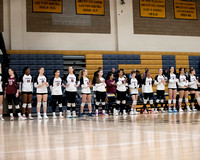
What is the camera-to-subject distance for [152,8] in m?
16.4

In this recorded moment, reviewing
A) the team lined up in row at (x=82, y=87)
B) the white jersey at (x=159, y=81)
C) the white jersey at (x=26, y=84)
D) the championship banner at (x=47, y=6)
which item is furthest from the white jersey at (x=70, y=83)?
the championship banner at (x=47, y=6)

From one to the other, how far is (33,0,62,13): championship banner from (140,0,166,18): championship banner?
4.03 metres

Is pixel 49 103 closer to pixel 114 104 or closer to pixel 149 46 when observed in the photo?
pixel 114 104

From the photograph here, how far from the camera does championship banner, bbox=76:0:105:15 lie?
15.1 m

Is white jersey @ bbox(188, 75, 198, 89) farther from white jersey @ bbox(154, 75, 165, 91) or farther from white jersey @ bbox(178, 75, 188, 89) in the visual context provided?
white jersey @ bbox(154, 75, 165, 91)

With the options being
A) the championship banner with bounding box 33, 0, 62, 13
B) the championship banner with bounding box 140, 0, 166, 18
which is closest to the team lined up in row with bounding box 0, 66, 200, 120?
the championship banner with bounding box 33, 0, 62, 13

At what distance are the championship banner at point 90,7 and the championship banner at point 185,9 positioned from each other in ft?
13.1

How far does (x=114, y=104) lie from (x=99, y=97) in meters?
1.50

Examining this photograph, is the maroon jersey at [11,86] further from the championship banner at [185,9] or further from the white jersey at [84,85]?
the championship banner at [185,9]

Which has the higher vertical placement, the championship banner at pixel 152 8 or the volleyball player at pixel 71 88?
the championship banner at pixel 152 8

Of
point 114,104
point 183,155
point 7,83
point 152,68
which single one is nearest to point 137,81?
point 114,104

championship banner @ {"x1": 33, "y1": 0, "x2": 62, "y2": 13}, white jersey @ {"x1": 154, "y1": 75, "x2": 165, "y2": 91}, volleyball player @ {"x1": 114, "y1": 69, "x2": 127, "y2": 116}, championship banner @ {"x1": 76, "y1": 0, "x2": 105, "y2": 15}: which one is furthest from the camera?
Answer: championship banner @ {"x1": 76, "y1": 0, "x2": 105, "y2": 15}

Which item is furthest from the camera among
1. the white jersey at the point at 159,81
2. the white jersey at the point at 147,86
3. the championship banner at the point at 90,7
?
the championship banner at the point at 90,7

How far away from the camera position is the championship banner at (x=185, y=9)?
17.0 metres
